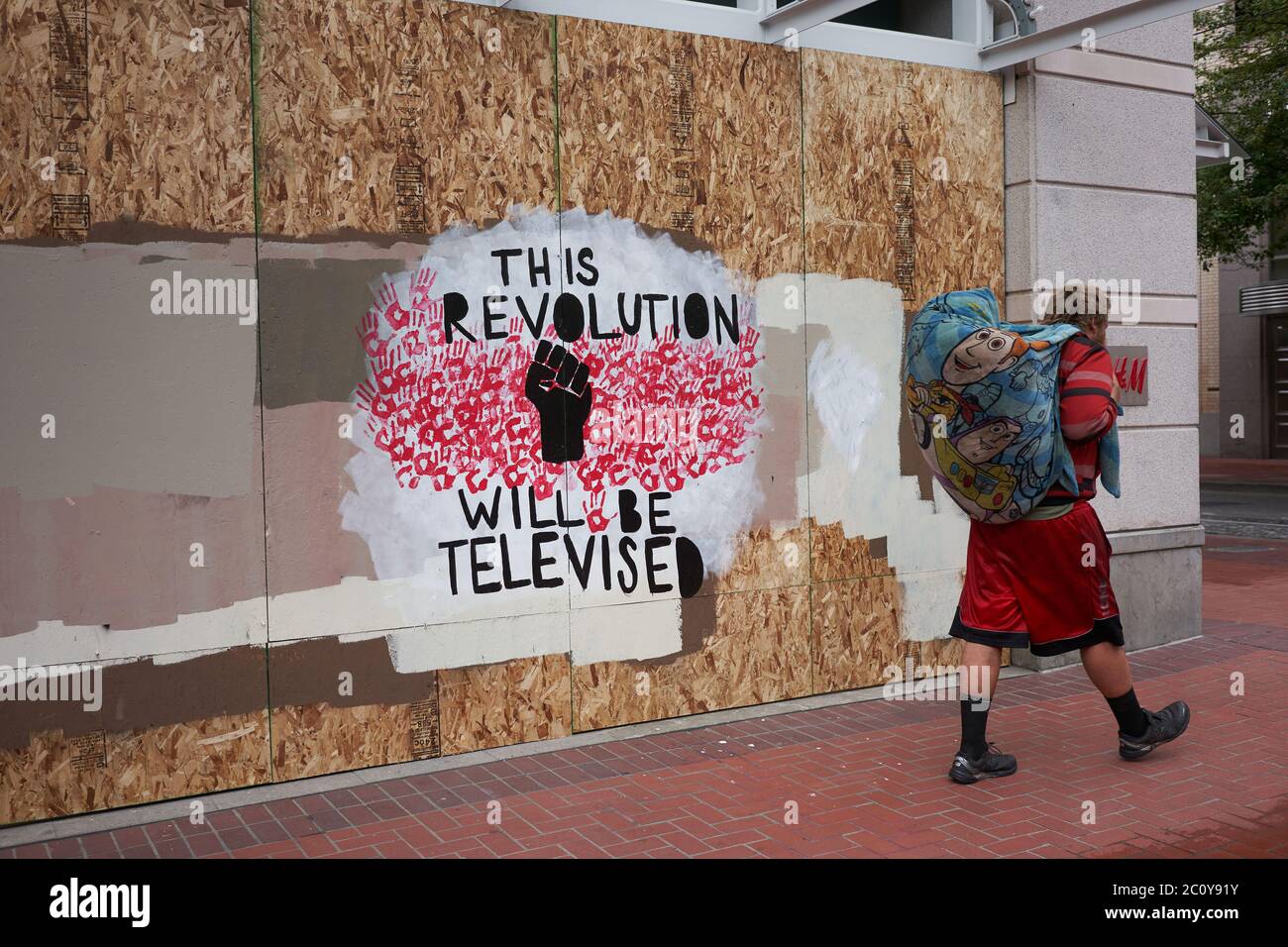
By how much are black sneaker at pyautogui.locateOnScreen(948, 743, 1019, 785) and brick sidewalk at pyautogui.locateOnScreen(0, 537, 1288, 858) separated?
0.06m

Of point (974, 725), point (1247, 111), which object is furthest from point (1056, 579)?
point (1247, 111)

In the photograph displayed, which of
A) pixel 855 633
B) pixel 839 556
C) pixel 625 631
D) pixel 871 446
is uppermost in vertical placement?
pixel 871 446

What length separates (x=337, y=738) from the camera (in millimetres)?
5520

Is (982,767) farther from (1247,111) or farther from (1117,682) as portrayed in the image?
(1247,111)

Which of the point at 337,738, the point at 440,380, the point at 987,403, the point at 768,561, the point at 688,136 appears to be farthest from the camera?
the point at 768,561

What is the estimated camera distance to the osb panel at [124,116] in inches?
192

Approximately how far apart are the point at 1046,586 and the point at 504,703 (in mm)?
2571

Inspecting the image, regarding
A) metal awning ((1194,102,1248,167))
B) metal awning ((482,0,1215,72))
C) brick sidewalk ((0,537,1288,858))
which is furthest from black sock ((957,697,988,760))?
metal awning ((1194,102,1248,167))

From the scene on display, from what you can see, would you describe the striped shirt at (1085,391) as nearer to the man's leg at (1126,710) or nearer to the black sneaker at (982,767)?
the man's leg at (1126,710)

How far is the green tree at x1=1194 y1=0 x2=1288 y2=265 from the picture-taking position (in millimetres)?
18297

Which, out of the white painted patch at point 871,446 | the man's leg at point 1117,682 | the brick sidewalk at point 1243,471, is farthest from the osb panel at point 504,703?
the brick sidewalk at point 1243,471

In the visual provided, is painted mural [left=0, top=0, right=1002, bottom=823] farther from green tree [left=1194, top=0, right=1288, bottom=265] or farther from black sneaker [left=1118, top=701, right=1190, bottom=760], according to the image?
green tree [left=1194, top=0, right=1288, bottom=265]

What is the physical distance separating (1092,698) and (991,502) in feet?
6.97

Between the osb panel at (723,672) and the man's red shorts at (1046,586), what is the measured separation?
4.86 feet
